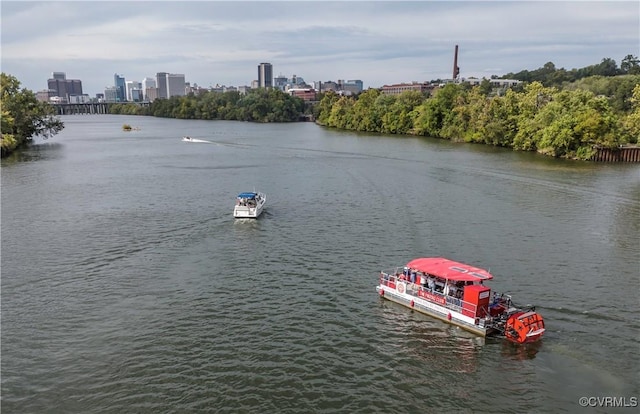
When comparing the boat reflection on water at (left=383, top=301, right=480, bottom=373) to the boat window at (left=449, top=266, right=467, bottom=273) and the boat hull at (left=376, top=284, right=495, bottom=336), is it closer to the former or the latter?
the boat hull at (left=376, top=284, right=495, bottom=336)

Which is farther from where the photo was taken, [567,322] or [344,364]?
[567,322]

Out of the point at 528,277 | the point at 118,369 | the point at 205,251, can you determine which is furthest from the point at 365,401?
the point at 205,251

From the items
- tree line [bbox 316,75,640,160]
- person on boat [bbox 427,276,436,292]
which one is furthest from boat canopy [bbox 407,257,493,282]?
tree line [bbox 316,75,640,160]

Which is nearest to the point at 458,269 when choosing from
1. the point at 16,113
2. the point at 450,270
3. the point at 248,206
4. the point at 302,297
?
the point at 450,270

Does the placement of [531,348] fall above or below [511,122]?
below

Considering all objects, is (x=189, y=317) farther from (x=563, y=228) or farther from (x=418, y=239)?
(x=563, y=228)

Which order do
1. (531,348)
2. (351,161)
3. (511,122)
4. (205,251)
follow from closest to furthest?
(531,348) → (205,251) → (351,161) → (511,122)

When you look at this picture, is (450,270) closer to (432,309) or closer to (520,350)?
(432,309)

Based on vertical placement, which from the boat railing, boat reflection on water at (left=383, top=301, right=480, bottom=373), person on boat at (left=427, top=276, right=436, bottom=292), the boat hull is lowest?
boat reflection on water at (left=383, top=301, right=480, bottom=373)
